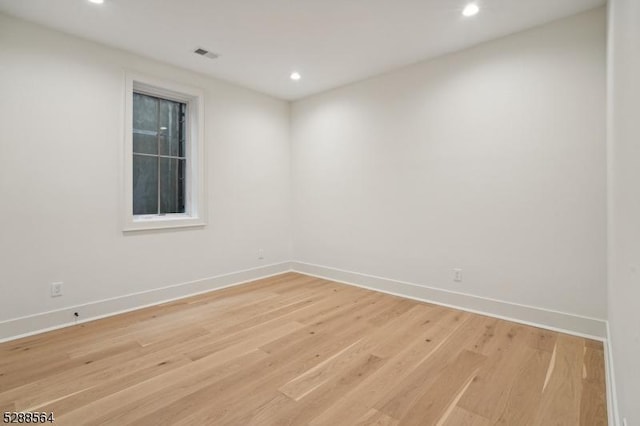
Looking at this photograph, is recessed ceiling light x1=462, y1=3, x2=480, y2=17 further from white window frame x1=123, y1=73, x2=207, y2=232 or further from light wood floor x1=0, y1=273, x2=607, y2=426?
white window frame x1=123, y1=73, x2=207, y2=232

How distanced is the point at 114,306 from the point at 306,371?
217 centimetres

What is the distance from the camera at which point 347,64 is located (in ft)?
11.5

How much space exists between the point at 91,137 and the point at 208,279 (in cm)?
192

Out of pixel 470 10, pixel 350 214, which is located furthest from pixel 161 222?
pixel 470 10

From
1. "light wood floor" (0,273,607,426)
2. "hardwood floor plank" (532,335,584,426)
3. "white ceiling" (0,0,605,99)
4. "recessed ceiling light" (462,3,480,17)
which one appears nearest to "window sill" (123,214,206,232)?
"light wood floor" (0,273,607,426)

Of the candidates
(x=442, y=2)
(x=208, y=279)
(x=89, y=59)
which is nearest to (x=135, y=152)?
(x=89, y=59)

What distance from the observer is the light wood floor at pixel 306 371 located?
65.8 inches

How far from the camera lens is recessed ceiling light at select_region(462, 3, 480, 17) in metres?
2.43

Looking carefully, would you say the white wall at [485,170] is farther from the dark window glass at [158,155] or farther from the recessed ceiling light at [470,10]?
the dark window glass at [158,155]

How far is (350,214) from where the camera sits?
415 cm

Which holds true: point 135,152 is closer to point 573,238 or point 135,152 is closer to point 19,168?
point 19,168

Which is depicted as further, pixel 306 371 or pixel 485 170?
pixel 485 170

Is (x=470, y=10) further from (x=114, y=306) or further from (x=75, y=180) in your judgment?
(x=114, y=306)

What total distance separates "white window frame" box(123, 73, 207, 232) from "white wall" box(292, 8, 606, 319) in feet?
5.39
